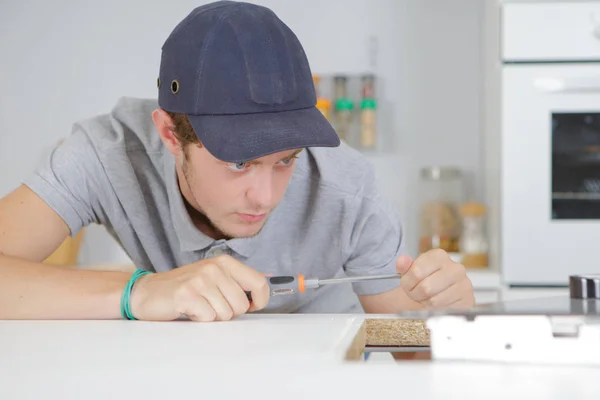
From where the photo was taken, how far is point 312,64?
9.28 feet

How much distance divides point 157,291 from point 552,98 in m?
1.63

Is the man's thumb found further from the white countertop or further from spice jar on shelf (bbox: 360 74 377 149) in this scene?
spice jar on shelf (bbox: 360 74 377 149)

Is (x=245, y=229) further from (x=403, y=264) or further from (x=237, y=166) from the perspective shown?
(x=403, y=264)

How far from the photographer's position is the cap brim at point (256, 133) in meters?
1.02

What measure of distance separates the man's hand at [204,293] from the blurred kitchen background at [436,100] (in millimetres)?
1459

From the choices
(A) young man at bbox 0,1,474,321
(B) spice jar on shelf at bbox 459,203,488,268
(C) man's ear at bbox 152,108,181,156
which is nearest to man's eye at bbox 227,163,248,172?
(A) young man at bbox 0,1,474,321

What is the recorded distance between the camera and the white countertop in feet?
1.67

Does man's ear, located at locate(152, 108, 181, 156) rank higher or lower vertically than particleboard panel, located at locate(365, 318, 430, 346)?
higher

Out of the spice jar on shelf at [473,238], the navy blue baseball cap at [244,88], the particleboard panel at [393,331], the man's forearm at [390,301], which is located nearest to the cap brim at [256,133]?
the navy blue baseball cap at [244,88]

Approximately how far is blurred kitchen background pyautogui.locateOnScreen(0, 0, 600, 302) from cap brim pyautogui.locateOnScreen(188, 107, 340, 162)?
1338mm

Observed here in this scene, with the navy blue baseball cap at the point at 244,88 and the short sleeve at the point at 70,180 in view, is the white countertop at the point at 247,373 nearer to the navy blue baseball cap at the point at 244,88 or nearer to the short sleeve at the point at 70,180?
the navy blue baseball cap at the point at 244,88

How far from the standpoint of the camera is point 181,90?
3.60 feet

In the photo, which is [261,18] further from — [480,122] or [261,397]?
[480,122]

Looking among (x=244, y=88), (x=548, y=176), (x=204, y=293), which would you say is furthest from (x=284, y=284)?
(x=548, y=176)
